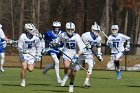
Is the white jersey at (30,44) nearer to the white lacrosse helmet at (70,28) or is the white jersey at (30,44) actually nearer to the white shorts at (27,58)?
the white shorts at (27,58)

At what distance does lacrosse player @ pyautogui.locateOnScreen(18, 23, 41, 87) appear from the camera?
20.2m

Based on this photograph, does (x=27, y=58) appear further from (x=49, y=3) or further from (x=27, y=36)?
(x=49, y=3)

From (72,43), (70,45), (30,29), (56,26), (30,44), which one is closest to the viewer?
(72,43)

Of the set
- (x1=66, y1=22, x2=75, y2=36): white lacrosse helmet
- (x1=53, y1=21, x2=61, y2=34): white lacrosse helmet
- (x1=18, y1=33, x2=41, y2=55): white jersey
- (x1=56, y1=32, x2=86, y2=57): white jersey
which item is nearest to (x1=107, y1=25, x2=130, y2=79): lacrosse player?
(x1=53, y1=21, x2=61, y2=34): white lacrosse helmet

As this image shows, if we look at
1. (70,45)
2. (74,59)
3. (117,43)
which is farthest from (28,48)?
(117,43)

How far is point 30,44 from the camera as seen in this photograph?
2047 cm

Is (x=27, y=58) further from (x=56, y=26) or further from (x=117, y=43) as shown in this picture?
(x=117, y=43)

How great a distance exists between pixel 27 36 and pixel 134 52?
2428cm

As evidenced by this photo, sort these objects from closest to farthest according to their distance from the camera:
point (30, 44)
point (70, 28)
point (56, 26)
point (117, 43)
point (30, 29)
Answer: point (70, 28) < point (30, 29) < point (30, 44) < point (56, 26) < point (117, 43)

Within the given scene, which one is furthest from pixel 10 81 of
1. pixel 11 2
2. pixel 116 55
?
pixel 11 2

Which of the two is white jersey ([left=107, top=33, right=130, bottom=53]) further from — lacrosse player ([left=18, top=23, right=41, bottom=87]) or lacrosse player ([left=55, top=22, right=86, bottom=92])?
lacrosse player ([left=55, top=22, right=86, bottom=92])

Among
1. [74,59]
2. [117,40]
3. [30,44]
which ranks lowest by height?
[117,40]

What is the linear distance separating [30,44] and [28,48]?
0.16 meters

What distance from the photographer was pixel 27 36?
66.8 ft
